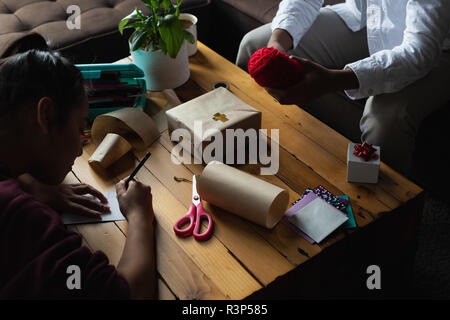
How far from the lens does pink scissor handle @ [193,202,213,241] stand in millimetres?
1013

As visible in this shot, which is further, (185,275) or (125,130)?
(125,130)

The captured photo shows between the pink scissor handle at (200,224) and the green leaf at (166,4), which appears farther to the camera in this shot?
the green leaf at (166,4)

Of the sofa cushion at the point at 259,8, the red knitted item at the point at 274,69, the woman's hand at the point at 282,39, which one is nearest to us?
the red knitted item at the point at 274,69

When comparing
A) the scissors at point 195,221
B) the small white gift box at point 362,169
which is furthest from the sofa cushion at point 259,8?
the scissors at point 195,221

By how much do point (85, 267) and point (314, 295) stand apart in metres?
0.62

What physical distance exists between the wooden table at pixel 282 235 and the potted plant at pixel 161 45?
0.25ft

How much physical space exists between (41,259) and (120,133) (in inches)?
21.9

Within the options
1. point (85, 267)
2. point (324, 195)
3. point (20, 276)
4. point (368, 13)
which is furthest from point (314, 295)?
point (368, 13)

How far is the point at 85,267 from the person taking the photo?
2.75ft

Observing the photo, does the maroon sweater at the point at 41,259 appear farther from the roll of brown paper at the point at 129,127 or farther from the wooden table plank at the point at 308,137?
the wooden table plank at the point at 308,137

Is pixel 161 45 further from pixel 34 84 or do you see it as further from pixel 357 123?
pixel 357 123

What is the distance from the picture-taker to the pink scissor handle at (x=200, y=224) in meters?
1.01
